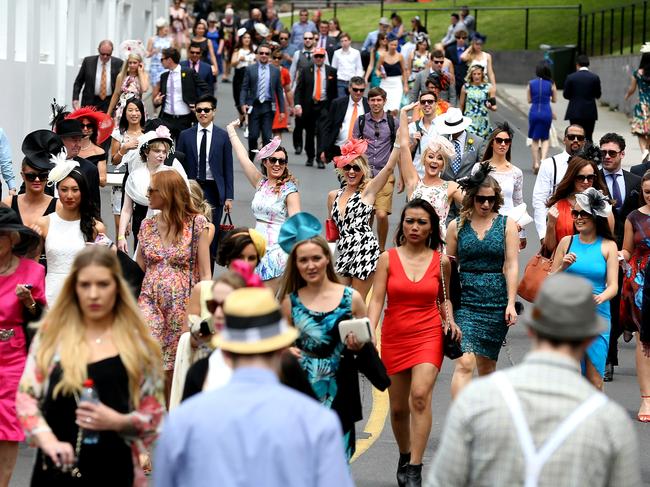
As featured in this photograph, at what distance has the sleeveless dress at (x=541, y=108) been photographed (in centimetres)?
2453

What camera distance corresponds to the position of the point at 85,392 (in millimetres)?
5934

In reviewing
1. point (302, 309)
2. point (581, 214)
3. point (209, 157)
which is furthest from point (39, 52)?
point (302, 309)

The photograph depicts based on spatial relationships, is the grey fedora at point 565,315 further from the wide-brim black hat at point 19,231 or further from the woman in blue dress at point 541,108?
the woman in blue dress at point 541,108

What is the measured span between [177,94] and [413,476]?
11631mm

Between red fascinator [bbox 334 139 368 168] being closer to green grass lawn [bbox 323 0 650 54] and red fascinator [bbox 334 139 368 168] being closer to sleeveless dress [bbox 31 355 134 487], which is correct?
sleeveless dress [bbox 31 355 134 487]

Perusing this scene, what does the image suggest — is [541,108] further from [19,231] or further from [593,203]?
[19,231]

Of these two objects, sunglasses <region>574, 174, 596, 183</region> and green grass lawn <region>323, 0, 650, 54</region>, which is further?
green grass lawn <region>323, 0, 650, 54</region>

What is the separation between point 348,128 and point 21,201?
29.2 ft

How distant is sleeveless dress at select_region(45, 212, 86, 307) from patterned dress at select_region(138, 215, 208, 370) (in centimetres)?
52

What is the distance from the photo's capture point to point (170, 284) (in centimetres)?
976

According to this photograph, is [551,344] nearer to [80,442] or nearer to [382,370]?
[80,442]

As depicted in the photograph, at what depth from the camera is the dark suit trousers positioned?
23.7m

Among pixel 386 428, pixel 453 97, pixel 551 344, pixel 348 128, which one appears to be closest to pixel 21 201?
pixel 386 428

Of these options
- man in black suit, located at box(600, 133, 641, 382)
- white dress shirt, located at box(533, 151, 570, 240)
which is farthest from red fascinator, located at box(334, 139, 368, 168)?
man in black suit, located at box(600, 133, 641, 382)
